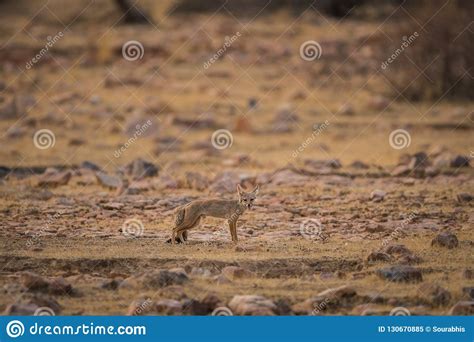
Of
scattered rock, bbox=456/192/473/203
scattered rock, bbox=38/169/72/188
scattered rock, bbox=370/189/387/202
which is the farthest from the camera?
scattered rock, bbox=38/169/72/188

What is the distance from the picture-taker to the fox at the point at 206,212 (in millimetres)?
12750

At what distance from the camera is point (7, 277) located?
11.5m

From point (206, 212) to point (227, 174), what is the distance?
4.35m

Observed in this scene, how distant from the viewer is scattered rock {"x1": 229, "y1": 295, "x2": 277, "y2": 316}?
32.9 feet

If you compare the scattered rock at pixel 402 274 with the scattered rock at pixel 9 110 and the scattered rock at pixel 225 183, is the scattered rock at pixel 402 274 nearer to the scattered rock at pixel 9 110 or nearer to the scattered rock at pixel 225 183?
the scattered rock at pixel 225 183

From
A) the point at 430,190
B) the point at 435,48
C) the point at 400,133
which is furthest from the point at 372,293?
the point at 435,48

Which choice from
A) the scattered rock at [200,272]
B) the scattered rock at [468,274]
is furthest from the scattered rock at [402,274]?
the scattered rock at [200,272]

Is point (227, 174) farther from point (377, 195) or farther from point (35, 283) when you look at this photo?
point (35, 283)

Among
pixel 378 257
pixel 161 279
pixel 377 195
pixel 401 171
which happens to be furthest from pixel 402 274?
pixel 401 171

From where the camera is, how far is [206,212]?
12852mm

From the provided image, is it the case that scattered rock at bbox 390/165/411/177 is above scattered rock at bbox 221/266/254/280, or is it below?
above

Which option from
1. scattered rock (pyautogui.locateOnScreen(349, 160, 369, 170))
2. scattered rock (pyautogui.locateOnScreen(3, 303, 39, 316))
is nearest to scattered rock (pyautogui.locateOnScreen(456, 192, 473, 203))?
scattered rock (pyautogui.locateOnScreen(349, 160, 369, 170))

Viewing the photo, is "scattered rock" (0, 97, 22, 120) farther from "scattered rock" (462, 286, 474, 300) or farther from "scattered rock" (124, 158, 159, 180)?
"scattered rock" (462, 286, 474, 300)

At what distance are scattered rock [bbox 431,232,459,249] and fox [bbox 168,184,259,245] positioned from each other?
85.9 inches
